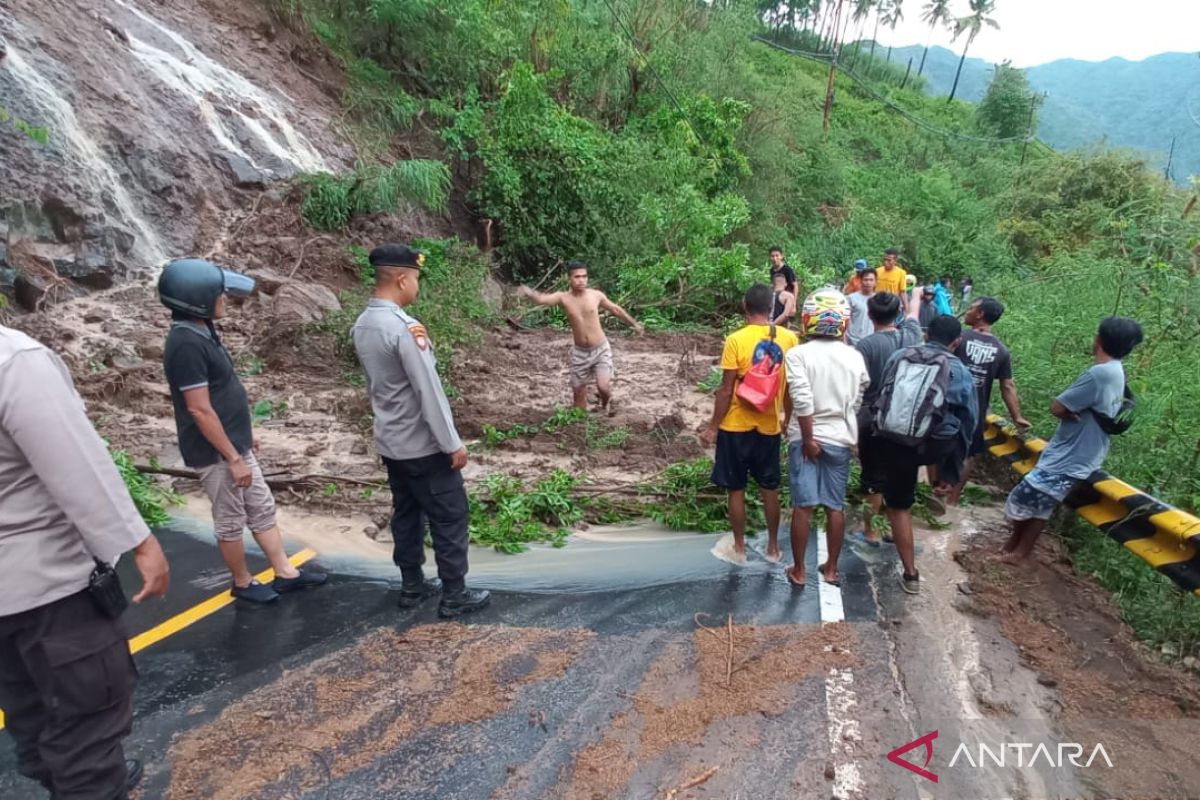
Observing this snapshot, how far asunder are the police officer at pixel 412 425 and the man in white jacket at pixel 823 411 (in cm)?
189

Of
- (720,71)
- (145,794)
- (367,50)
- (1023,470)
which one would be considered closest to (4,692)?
(145,794)

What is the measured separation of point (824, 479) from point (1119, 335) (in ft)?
6.27

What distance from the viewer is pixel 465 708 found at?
291 cm

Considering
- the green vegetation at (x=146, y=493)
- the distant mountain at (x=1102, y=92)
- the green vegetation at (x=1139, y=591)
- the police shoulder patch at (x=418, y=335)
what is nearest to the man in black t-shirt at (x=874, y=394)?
the green vegetation at (x=1139, y=591)

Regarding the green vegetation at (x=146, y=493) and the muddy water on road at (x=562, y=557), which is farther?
the green vegetation at (x=146, y=493)

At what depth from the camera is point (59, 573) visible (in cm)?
190

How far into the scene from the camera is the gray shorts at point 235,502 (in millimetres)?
3596

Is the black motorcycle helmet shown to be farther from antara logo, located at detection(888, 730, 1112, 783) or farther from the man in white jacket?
antara logo, located at detection(888, 730, 1112, 783)

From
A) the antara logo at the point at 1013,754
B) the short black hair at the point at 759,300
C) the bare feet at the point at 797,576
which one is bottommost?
the bare feet at the point at 797,576

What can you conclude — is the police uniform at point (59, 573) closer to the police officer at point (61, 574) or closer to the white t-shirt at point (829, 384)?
the police officer at point (61, 574)

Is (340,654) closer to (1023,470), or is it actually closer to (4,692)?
(4,692)

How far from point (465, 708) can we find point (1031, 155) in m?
43.4

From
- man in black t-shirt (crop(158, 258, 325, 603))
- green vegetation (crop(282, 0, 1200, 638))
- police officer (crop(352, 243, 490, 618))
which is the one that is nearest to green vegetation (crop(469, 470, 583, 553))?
green vegetation (crop(282, 0, 1200, 638))

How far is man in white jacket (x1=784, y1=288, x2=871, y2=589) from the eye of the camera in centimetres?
392
